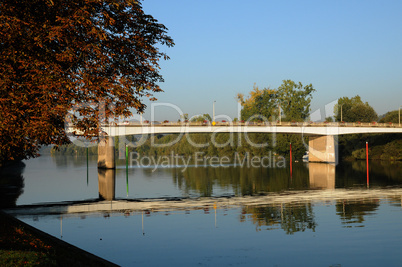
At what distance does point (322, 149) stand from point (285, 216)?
9036cm

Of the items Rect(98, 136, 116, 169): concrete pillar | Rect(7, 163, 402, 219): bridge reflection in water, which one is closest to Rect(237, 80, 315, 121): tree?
Rect(98, 136, 116, 169): concrete pillar

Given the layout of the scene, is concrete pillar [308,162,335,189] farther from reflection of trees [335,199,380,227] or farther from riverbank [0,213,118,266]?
riverbank [0,213,118,266]

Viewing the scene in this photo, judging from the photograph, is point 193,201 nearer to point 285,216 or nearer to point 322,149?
point 285,216

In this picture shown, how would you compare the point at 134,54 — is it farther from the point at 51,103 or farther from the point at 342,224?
the point at 342,224

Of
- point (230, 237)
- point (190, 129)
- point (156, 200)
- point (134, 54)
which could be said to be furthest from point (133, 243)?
point (190, 129)

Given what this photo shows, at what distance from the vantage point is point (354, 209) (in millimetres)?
30375

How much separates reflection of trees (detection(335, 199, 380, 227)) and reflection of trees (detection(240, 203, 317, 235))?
1754 mm

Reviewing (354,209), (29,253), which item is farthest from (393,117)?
(29,253)

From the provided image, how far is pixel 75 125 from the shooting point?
2150 cm

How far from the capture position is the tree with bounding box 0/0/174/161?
18203 millimetres

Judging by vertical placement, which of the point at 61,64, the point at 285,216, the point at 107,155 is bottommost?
the point at 285,216

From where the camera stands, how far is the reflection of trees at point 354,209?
85.1 feet

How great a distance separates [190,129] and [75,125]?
79.1 meters

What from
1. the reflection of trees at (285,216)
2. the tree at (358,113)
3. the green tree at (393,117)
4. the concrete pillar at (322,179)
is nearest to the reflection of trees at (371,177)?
the concrete pillar at (322,179)
